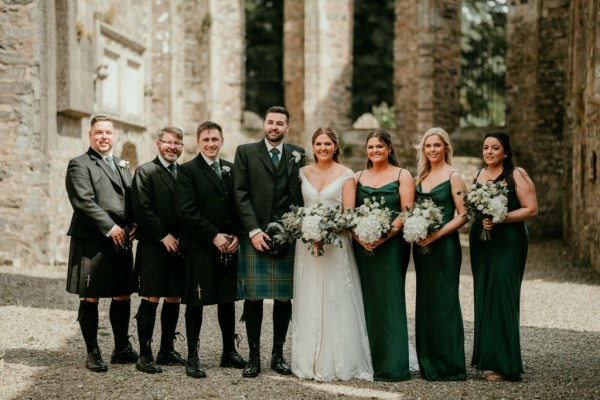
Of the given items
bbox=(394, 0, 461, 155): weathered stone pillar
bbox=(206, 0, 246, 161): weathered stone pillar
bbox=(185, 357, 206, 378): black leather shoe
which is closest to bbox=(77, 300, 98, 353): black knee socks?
bbox=(185, 357, 206, 378): black leather shoe

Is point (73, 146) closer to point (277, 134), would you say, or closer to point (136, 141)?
point (136, 141)

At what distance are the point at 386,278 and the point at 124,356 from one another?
209 cm

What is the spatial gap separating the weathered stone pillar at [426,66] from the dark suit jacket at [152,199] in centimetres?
1248

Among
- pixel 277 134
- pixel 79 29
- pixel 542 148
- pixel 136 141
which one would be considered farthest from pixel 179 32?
pixel 277 134

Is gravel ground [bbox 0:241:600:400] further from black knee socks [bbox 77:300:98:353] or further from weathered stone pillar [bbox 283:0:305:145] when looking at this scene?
weathered stone pillar [bbox 283:0:305:145]

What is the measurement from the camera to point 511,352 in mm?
5445

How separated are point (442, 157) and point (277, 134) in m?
1.20

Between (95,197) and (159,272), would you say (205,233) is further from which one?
(95,197)

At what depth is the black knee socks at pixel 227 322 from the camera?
573 cm

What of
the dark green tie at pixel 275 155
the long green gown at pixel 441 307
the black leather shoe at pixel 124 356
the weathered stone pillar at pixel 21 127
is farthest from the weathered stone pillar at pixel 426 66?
the black leather shoe at pixel 124 356

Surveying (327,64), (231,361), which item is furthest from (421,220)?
(327,64)

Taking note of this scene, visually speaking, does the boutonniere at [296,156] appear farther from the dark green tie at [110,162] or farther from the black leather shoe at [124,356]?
the black leather shoe at [124,356]

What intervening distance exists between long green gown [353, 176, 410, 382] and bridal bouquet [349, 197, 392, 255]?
17 cm

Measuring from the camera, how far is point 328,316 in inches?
→ 217
